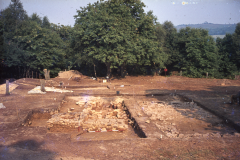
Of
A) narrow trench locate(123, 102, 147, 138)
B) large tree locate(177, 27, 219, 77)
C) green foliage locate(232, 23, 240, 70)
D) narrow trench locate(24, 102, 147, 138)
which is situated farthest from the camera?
green foliage locate(232, 23, 240, 70)

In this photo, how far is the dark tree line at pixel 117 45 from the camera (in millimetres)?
16138

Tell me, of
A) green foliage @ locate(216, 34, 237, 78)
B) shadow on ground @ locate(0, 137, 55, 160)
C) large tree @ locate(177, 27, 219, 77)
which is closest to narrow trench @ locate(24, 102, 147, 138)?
shadow on ground @ locate(0, 137, 55, 160)

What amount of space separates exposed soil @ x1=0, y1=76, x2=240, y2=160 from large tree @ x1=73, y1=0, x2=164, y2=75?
492 centimetres

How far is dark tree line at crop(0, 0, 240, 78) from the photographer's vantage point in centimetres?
1614

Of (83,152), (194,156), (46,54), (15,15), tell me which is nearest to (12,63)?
(46,54)

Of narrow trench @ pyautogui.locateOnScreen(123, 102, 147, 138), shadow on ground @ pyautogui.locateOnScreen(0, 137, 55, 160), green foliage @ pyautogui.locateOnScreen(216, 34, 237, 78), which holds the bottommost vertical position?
narrow trench @ pyautogui.locateOnScreen(123, 102, 147, 138)

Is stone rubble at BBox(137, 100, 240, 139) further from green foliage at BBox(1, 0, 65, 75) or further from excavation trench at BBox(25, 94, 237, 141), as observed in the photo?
green foliage at BBox(1, 0, 65, 75)

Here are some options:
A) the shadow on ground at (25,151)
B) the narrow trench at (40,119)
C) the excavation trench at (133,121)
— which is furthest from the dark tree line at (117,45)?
the shadow on ground at (25,151)

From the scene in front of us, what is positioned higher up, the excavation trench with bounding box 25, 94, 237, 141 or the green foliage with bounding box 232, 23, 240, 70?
the green foliage with bounding box 232, 23, 240, 70

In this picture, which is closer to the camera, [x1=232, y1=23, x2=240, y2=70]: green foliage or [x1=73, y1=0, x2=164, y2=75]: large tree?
[x1=73, y1=0, x2=164, y2=75]: large tree

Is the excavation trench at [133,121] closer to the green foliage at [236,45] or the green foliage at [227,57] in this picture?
the green foliage at [227,57]

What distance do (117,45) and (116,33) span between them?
3.13ft

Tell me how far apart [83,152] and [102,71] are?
16.6m

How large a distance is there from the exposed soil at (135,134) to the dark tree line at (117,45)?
5684 millimetres
